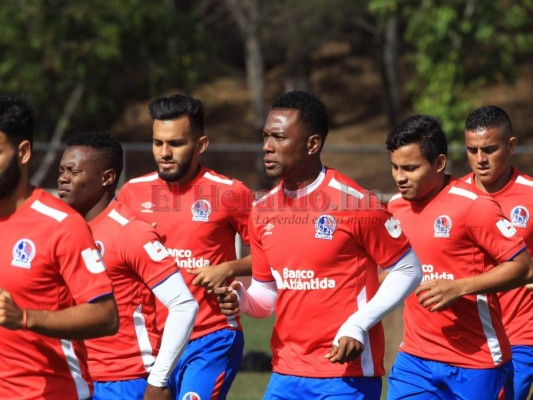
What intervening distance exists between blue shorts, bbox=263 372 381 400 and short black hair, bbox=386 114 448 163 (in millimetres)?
1606

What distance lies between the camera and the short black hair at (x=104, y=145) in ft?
22.6

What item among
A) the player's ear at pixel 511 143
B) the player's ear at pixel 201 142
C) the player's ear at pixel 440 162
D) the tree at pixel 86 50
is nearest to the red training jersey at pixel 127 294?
the player's ear at pixel 201 142

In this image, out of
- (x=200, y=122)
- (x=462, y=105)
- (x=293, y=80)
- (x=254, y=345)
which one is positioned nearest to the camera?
(x=200, y=122)

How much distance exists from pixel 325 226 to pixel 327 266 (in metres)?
0.23

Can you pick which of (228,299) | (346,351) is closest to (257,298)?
(228,299)

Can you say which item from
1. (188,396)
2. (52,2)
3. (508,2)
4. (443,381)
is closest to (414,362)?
(443,381)

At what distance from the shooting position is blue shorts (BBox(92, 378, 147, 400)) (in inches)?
260

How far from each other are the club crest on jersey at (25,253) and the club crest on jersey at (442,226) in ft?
9.98

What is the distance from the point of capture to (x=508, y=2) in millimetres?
29234

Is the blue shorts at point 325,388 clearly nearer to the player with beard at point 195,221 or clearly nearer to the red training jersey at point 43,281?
the player with beard at point 195,221

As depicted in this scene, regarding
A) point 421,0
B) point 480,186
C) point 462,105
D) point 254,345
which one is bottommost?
point 254,345

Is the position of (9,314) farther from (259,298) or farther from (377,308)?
(259,298)

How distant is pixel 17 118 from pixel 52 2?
66.5 feet

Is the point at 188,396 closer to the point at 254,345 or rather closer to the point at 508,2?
the point at 254,345
